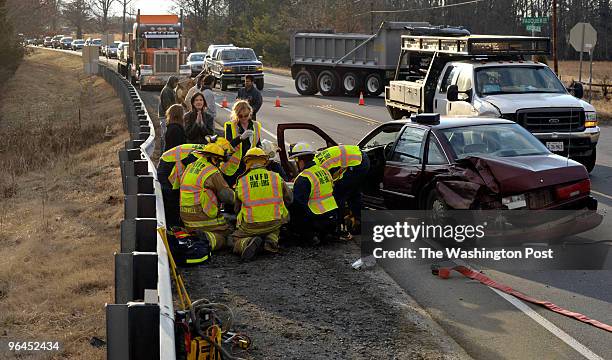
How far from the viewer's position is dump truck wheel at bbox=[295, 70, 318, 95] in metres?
41.1

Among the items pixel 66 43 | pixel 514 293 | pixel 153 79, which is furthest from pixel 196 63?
pixel 66 43

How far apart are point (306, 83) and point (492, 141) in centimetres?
3017

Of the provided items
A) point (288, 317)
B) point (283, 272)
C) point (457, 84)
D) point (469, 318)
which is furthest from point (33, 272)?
point (457, 84)

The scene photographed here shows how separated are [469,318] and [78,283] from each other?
422 cm

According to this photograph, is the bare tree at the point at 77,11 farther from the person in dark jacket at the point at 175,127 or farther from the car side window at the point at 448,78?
the person in dark jacket at the point at 175,127

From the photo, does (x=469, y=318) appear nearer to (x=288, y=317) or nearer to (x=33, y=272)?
(x=288, y=317)

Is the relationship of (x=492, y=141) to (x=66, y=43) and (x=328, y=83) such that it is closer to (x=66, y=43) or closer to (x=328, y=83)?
(x=328, y=83)

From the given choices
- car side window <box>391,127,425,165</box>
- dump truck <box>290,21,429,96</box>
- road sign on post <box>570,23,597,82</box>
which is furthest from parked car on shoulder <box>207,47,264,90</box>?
car side window <box>391,127,425,165</box>

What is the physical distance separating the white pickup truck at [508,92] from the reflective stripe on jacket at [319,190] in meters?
5.87

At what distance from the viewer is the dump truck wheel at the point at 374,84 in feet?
124

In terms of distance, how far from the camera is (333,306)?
873cm

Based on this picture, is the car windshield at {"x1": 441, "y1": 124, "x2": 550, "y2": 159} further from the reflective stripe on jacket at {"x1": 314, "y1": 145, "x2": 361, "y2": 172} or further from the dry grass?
the dry grass

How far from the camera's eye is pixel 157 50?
144 ft

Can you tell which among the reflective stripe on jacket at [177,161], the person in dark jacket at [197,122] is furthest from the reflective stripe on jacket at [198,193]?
the person in dark jacket at [197,122]
